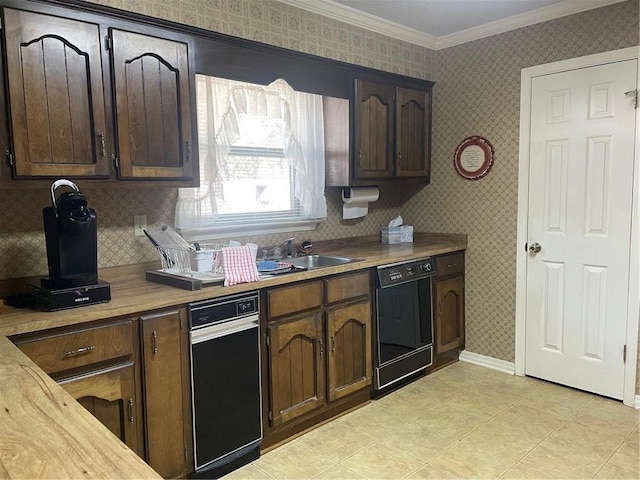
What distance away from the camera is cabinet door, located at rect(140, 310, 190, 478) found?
2064 millimetres

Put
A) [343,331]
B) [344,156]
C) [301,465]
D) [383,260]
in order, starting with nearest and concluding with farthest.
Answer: [301,465] → [343,331] → [383,260] → [344,156]

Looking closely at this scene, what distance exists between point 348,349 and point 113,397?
1425 millimetres

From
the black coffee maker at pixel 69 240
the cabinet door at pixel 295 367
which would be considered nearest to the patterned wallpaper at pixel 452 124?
the black coffee maker at pixel 69 240

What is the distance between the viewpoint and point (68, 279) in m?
1.96

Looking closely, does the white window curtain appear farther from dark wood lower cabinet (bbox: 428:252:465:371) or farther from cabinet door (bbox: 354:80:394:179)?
dark wood lower cabinet (bbox: 428:252:465:371)

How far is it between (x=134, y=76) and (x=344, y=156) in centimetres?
155

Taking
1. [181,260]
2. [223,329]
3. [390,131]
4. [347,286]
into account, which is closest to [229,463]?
[223,329]

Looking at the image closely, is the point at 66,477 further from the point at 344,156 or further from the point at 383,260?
the point at 344,156

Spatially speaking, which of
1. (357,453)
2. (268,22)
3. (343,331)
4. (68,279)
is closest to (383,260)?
(343,331)

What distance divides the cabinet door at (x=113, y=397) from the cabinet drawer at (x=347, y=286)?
1.19 meters

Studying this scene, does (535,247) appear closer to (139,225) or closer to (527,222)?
(527,222)

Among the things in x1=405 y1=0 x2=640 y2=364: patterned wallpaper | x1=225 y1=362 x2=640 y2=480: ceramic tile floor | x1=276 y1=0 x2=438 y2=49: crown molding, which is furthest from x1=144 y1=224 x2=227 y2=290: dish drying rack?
x1=405 y1=0 x2=640 y2=364: patterned wallpaper

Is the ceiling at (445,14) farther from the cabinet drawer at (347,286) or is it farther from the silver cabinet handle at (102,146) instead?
the cabinet drawer at (347,286)

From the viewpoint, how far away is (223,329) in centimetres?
230
